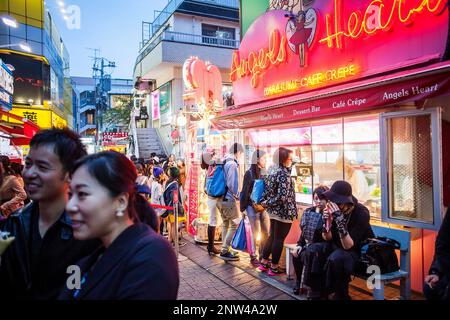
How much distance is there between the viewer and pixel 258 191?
619cm

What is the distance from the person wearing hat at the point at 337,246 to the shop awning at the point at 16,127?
7.68 meters

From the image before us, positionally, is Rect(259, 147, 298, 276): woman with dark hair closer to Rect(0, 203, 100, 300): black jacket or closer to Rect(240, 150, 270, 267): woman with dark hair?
Rect(240, 150, 270, 267): woman with dark hair

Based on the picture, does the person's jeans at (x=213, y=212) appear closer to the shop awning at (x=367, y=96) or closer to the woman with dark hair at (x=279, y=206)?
the woman with dark hair at (x=279, y=206)

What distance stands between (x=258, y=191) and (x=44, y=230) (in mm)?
4382

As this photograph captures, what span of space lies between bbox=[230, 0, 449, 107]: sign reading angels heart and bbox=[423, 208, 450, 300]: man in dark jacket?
130 inches

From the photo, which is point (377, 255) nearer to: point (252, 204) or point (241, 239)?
point (252, 204)

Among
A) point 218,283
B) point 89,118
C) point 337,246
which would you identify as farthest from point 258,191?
point 89,118

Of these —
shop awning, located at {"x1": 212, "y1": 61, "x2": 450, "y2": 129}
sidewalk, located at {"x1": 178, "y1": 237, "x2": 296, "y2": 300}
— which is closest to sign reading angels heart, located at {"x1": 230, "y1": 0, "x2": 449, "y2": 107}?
shop awning, located at {"x1": 212, "y1": 61, "x2": 450, "y2": 129}

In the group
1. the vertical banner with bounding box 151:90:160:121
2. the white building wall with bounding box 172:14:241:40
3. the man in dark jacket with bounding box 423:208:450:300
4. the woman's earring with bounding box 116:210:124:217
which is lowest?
the man in dark jacket with bounding box 423:208:450:300

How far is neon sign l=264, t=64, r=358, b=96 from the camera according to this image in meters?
6.61

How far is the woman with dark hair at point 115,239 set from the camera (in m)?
1.45

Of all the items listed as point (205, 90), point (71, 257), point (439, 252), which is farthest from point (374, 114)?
point (71, 257)

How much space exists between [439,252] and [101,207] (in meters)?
2.76
